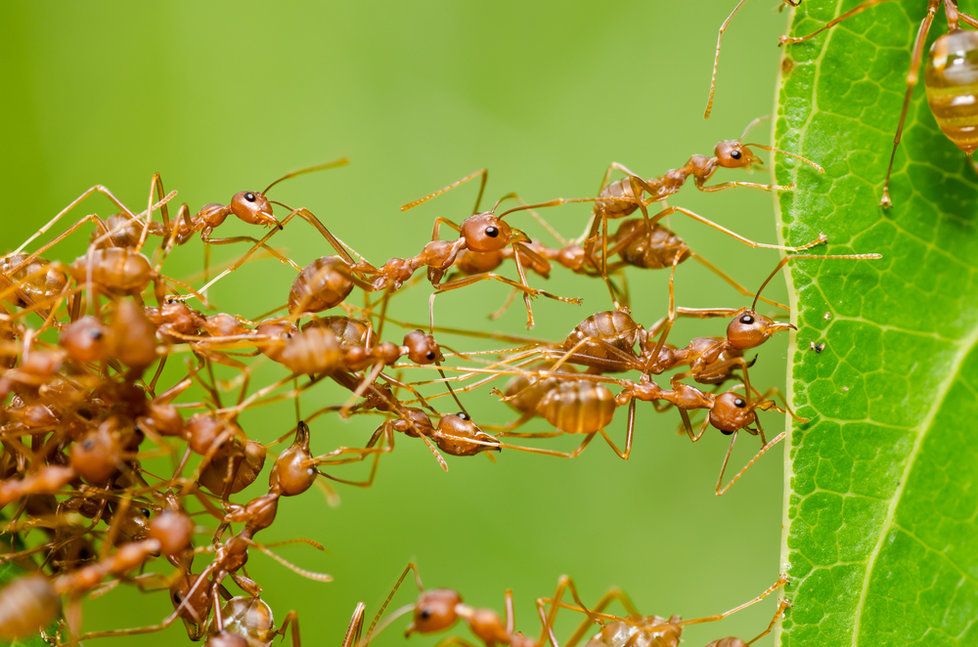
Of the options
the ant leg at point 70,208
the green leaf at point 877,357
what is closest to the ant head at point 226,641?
the ant leg at point 70,208

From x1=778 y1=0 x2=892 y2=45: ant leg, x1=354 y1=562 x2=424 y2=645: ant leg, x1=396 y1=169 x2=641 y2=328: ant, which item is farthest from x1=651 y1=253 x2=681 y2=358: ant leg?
x1=354 y1=562 x2=424 y2=645: ant leg

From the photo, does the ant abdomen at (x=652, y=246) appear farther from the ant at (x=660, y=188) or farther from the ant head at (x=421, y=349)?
the ant head at (x=421, y=349)

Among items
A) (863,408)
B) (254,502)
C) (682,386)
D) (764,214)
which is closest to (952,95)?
(863,408)

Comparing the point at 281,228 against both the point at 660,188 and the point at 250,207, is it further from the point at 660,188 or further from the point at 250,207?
the point at 660,188

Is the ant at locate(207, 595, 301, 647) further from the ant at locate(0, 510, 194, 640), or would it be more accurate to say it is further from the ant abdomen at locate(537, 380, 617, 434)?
the ant abdomen at locate(537, 380, 617, 434)

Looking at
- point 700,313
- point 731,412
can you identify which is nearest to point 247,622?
point 731,412

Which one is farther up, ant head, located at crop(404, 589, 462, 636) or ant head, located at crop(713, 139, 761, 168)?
ant head, located at crop(713, 139, 761, 168)
